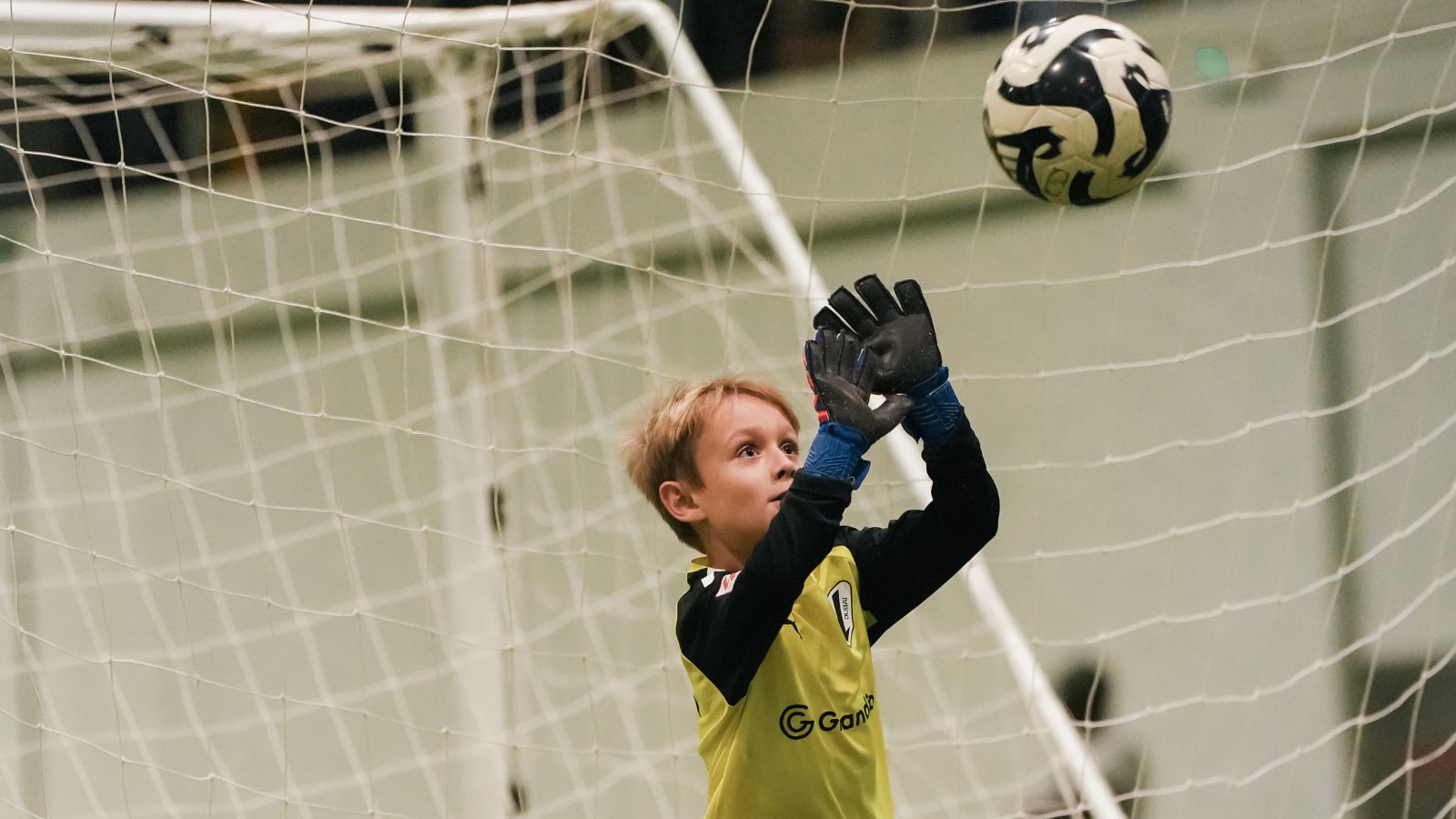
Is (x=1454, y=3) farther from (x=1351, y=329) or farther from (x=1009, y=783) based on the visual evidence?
(x=1009, y=783)

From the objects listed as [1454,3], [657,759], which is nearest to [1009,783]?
[657,759]

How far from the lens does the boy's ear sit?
156cm

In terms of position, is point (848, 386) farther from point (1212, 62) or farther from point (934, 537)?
point (1212, 62)

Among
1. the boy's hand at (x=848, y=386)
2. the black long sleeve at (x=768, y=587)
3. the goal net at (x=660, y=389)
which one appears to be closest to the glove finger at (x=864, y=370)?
the boy's hand at (x=848, y=386)

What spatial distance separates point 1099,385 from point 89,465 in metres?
2.73

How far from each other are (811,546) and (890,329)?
0.84 feet

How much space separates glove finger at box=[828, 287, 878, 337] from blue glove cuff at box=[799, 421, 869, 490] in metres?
0.13

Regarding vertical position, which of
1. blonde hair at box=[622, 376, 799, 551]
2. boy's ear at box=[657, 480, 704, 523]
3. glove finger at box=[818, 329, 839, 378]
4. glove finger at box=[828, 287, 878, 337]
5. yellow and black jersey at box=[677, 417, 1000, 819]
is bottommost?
yellow and black jersey at box=[677, 417, 1000, 819]

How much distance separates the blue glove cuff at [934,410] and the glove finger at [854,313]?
0.08 m

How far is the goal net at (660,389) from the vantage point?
2.62 meters

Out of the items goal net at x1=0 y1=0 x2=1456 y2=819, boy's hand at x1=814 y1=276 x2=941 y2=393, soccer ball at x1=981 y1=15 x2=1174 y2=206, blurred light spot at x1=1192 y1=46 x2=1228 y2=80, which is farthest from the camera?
blurred light spot at x1=1192 y1=46 x2=1228 y2=80

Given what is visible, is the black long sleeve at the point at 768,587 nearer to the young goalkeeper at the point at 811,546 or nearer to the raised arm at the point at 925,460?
the young goalkeeper at the point at 811,546

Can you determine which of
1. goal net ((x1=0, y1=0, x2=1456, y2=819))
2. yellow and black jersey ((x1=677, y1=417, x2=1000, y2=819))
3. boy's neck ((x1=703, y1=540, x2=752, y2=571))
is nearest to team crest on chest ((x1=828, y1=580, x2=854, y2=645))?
yellow and black jersey ((x1=677, y1=417, x2=1000, y2=819))

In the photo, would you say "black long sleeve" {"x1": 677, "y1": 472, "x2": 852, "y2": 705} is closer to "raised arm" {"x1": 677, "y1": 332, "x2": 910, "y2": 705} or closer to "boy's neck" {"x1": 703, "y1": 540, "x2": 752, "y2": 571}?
"raised arm" {"x1": 677, "y1": 332, "x2": 910, "y2": 705}
